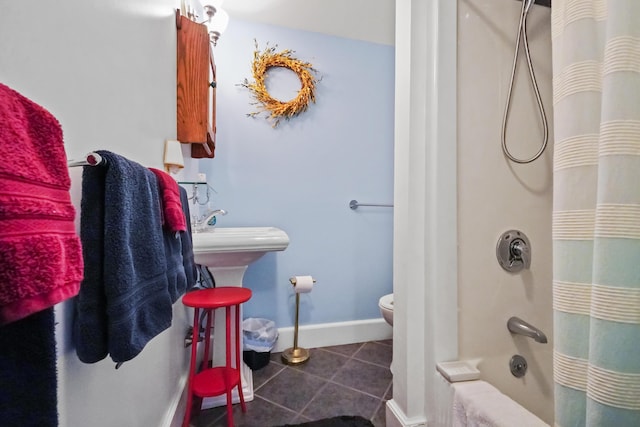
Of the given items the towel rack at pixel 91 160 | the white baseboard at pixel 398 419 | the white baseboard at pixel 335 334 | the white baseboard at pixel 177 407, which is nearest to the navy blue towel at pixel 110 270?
the towel rack at pixel 91 160

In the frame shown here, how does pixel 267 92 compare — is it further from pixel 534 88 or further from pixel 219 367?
pixel 219 367

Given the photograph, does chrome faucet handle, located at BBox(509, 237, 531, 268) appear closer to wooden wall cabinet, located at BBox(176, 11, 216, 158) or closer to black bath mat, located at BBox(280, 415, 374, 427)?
black bath mat, located at BBox(280, 415, 374, 427)

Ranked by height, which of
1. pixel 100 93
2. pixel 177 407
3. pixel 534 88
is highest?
pixel 534 88

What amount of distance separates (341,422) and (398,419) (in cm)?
29

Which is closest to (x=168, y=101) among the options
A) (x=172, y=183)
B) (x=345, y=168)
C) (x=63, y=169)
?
(x=172, y=183)

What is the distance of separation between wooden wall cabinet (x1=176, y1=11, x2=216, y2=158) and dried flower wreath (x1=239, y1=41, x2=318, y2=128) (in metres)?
0.59

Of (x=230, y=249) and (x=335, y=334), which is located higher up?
(x=230, y=249)

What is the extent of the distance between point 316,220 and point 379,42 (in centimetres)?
144

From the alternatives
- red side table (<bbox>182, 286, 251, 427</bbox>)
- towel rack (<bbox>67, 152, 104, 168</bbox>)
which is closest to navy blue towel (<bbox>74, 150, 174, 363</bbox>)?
towel rack (<bbox>67, 152, 104, 168</bbox>)

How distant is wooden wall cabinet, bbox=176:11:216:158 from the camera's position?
1176mm

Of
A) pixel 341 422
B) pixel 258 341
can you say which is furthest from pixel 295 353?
pixel 341 422

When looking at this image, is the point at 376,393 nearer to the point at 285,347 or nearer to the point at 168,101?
the point at 285,347

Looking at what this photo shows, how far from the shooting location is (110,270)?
1.55 feet

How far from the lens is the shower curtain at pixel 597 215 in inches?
18.7
